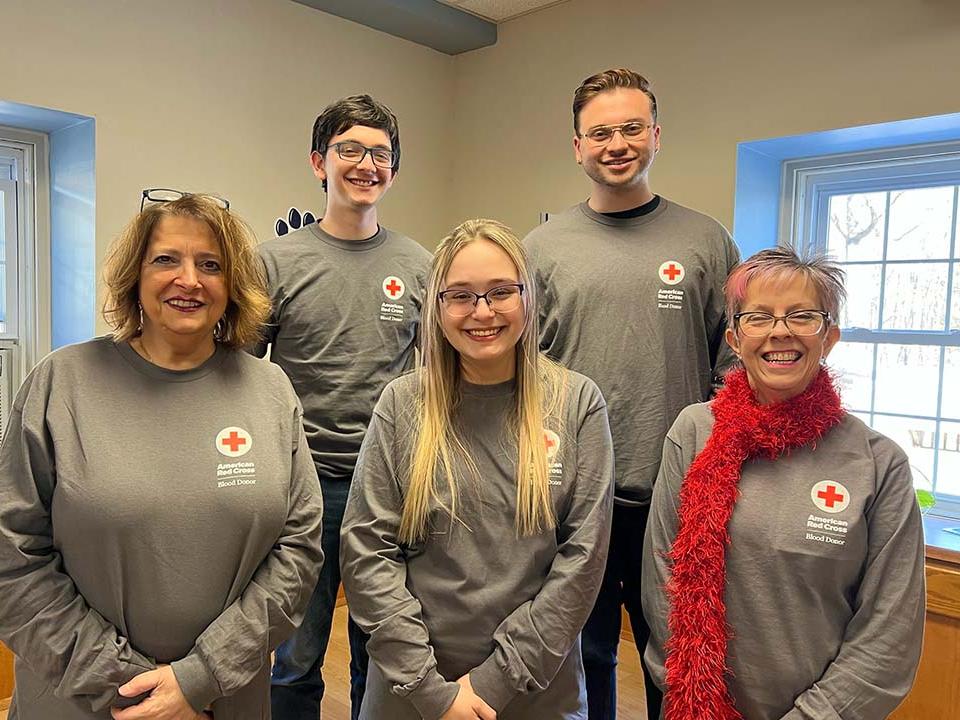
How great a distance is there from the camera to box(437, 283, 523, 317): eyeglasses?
→ 1.49m

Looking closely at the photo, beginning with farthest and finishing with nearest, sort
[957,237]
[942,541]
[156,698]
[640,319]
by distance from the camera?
[957,237] → [942,541] → [640,319] → [156,698]

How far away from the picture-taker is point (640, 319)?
5.98 feet

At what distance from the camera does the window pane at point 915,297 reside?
3129 millimetres

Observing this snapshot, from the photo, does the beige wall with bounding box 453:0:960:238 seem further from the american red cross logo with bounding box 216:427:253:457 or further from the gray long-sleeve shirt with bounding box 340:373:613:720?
the american red cross logo with bounding box 216:427:253:457

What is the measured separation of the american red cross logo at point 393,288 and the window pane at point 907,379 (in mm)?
2279

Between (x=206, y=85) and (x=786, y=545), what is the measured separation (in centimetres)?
288

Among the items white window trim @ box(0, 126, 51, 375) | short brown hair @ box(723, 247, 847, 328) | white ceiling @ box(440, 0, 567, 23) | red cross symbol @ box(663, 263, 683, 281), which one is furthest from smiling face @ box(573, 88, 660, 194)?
white window trim @ box(0, 126, 51, 375)

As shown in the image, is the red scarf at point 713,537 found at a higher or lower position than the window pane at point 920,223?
lower

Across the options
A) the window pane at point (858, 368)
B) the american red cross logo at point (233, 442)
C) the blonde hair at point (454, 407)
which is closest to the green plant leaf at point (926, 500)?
the window pane at point (858, 368)

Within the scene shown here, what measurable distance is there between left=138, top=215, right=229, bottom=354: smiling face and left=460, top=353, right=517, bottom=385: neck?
1.60 feet

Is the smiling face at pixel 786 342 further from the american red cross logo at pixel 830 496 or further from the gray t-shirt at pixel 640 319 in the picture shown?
the gray t-shirt at pixel 640 319

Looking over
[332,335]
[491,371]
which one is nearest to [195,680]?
[491,371]

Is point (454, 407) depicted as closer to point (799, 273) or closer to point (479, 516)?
point (479, 516)

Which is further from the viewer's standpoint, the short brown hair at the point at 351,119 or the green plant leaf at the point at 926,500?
the green plant leaf at the point at 926,500
